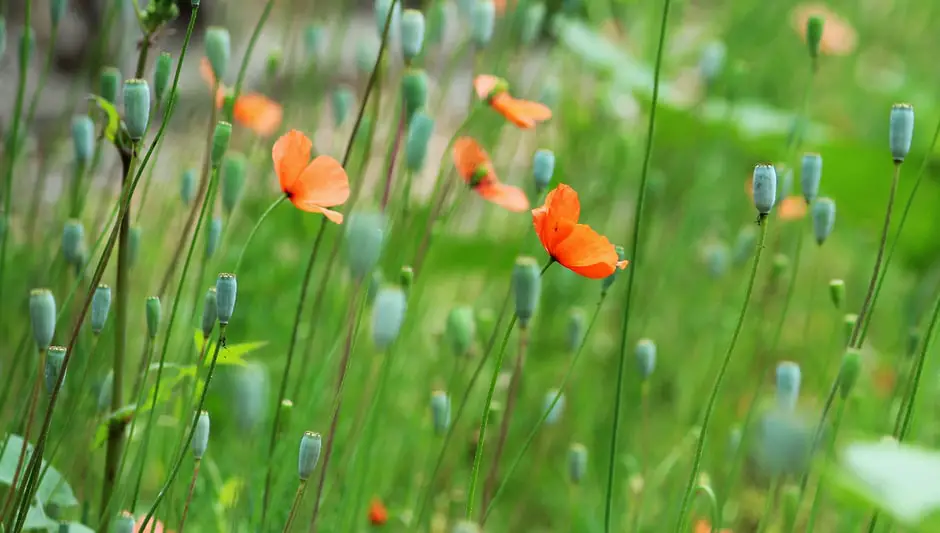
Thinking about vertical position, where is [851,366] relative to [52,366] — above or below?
above

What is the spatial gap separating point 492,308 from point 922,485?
1179 mm

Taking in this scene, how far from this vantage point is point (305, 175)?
0.71m

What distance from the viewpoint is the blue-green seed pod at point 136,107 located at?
0.61 meters

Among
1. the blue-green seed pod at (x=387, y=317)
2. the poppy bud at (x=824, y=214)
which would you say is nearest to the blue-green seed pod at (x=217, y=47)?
the blue-green seed pod at (x=387, y=317)

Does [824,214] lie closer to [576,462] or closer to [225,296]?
[576,462]

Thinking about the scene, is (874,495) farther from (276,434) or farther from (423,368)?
(423,368)

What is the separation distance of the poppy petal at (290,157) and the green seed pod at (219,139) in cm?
4

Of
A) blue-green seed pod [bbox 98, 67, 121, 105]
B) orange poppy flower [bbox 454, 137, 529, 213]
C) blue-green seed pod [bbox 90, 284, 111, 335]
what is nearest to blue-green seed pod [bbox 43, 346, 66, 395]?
blue-green seed pod [bbox 90, 284, 111, 335]

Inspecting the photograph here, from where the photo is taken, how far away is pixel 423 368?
137 centimetres

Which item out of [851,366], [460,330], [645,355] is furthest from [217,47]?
[851,366]

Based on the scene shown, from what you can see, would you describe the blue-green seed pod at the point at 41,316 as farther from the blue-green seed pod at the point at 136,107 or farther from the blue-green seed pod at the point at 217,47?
the blue-green seed pod at the point at 217,47

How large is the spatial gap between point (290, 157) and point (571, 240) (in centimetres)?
21

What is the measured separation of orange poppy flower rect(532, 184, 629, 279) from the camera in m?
0.64

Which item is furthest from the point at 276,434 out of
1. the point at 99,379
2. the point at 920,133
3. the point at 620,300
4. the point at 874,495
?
the point at 920,133
